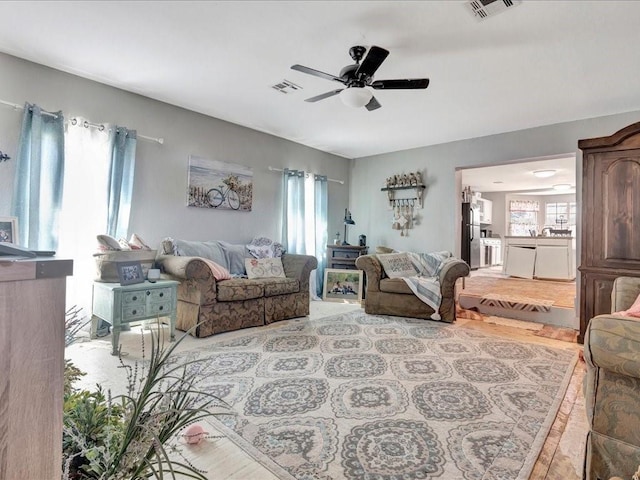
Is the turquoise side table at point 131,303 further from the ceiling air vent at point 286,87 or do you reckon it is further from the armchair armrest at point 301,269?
the ceiling air vent at point 286,87

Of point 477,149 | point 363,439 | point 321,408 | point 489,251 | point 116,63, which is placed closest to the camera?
point 363,439

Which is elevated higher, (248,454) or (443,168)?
(443,168)

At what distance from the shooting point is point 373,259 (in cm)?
421

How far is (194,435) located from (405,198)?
4685mm

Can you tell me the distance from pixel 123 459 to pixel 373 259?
365cm

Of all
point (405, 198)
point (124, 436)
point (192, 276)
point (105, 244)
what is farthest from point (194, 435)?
point (405, 198)

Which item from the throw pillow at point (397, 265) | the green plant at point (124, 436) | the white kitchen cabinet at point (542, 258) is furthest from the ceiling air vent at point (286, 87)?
the white kitchen cabinet at point (542, 258)

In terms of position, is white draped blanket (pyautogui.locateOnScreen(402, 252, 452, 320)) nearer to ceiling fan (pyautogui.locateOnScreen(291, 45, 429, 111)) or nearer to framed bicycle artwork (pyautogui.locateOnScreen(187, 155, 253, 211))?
A: ceiling fan (pyautogui.locateOnScreen(291, 45, 429, 111))

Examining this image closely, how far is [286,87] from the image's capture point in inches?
131

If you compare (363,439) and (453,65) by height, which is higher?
(453,65)

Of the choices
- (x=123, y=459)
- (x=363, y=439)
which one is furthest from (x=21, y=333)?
(x=363, y=439)

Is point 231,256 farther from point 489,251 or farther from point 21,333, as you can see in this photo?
point 489,251

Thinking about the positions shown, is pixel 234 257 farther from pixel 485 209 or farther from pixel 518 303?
pixel 485 209

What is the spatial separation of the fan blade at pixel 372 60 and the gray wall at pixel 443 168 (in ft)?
9.54
